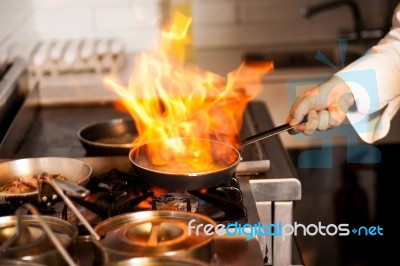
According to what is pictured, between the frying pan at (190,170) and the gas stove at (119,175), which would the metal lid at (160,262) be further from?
the frying pan at (190,170)

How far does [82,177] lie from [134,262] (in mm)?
469

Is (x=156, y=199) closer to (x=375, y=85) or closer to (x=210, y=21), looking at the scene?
(x=375, y=85)

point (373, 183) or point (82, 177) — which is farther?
point (373, 183)

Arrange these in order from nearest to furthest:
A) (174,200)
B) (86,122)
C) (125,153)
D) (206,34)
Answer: (174,200) → (125,153) → (86,122) → (206,34)

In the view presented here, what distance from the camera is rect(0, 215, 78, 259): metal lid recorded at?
99cm

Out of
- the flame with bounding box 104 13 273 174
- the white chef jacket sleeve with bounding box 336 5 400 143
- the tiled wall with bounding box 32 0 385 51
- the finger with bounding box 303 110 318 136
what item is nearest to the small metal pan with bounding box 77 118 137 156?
the flame with bounding box 104 13 273 174

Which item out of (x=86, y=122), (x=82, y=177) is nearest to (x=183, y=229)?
(x=82, y=177)

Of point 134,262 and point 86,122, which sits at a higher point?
point 134,262

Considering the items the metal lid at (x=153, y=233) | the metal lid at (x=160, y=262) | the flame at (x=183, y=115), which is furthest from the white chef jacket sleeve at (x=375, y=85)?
the metal lid at (x=160, y=262)

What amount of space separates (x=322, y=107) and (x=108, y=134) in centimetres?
59

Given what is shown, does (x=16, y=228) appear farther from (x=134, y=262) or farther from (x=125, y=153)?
(x=125, y=153)

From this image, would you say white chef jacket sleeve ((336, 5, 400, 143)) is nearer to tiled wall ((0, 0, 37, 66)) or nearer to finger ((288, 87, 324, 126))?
finger ((288, 87, 324, 126))

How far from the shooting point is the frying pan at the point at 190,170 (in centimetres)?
128

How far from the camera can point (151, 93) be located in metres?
2.07
